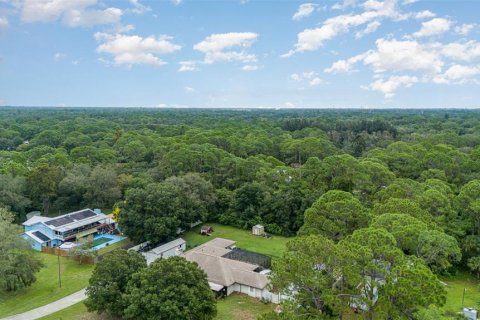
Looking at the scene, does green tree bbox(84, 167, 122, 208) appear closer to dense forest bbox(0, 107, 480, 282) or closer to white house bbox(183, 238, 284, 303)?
dense forest bbox(0, 107, 480, 282)

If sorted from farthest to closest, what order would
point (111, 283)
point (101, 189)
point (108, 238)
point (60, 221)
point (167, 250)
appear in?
point (101, 189) < point (108, 238) < point (60, 221) < point (167, 250) < point (111, 283)

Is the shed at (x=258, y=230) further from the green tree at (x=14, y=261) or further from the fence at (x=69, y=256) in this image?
the green tree at (x=14, y=261)

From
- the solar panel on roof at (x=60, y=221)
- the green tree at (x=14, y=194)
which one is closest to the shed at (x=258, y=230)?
the solar panel on roof at (x=60, y=221)

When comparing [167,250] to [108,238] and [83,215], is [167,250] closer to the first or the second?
[108,238]

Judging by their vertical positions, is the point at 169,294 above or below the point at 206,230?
above

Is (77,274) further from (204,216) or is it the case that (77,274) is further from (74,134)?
(74,134)

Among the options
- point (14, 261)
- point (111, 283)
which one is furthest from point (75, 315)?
point (14, 261)
